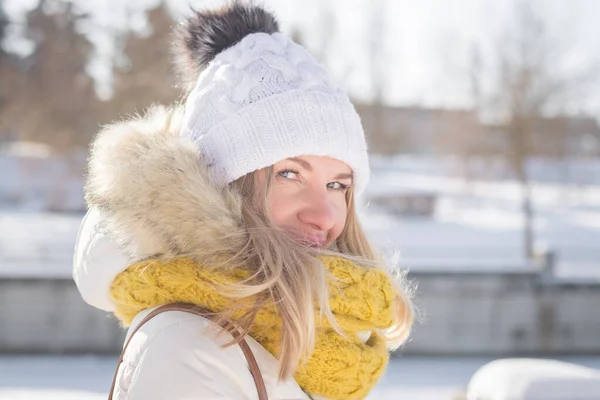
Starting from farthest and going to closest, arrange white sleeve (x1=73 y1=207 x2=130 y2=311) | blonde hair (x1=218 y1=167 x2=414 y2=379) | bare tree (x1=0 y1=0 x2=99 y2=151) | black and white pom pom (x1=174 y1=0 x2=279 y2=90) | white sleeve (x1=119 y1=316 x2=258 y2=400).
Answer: bare tree (x1=0 y1=0 x2=99 y2=151)
black and white pom pom (x1=174 y1=0 x2=279 y2=90)
white sleeve (x1=73 y1=207 x2=130 y2=311)
blonde hair (x1=218 y1=167 x2=414 y2=379)
white sleeve (x1=119 y1=316 x2=258 y2=400)

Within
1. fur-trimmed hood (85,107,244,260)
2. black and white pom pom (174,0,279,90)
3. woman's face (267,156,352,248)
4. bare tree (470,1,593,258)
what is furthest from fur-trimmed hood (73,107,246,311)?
bare tree (470,1,593,258)

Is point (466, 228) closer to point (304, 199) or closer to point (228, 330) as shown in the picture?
point (304, 199)

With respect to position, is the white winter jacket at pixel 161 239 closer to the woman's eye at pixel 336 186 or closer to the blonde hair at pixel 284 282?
the blonde hair at pixel 284 282

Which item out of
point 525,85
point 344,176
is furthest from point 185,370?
point 525,85

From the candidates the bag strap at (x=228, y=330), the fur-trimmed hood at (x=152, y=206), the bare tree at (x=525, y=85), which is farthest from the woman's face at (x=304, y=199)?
the bare tree at (x=525, y=85)

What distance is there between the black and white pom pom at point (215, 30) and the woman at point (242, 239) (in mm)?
108

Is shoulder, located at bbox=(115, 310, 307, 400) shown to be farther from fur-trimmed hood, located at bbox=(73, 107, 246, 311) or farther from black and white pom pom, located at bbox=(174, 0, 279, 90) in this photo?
black and white pom pom, located at bbox=(174, 0, 279, 90)

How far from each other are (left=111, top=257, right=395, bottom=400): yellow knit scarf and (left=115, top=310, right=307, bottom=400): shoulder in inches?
2.4

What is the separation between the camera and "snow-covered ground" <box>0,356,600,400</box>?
276 inches

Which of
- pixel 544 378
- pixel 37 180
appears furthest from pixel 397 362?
pixel 37 180

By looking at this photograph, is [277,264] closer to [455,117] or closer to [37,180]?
[455,117]

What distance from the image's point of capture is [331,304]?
4.05 ft

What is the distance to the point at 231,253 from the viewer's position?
1224 millimetres

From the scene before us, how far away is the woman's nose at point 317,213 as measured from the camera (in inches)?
55.0
